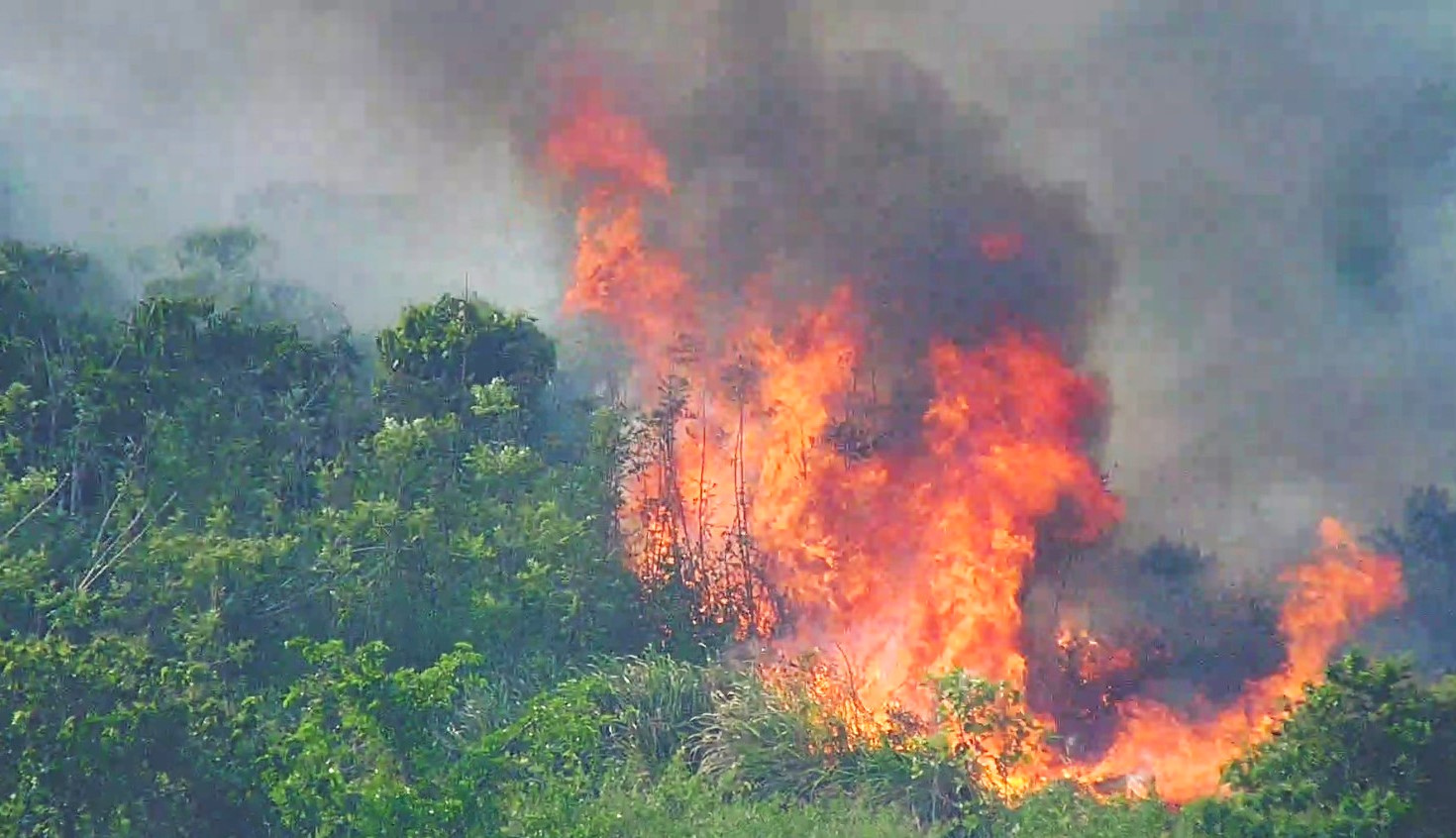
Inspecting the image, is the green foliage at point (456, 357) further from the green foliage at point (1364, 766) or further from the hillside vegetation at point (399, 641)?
the green foliage at point (1364, 766)

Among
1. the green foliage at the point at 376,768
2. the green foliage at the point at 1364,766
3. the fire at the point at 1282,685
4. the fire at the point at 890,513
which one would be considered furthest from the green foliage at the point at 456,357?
the green foliage at the point at 1364,766

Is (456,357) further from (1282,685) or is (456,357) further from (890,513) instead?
(1282,685)

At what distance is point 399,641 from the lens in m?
35.8

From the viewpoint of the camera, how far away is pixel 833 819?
27047 mm

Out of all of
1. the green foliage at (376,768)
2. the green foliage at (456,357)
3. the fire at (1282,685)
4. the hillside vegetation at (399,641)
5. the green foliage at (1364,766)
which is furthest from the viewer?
the green foliage at (456,357)

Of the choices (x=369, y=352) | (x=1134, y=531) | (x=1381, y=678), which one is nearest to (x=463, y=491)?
(x=369, y=352)

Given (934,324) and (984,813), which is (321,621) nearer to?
(984,813)

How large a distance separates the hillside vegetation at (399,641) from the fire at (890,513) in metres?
2.17

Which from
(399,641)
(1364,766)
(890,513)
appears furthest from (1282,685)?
(399,641)

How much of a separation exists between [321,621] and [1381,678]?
22680mm

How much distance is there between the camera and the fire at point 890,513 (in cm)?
3938

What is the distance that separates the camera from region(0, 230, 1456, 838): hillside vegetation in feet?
79.5

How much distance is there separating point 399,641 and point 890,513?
14.3m

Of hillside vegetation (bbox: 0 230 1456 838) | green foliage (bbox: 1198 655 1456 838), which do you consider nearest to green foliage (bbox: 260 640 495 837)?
hillside vegetation (bbox: 0 230 1456 838)
